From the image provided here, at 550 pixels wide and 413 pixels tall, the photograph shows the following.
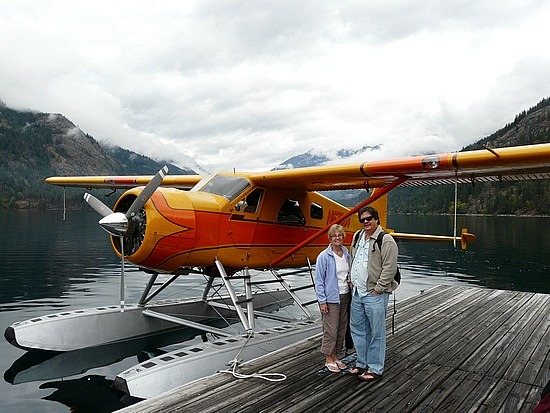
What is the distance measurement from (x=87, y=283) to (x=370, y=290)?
12841 mm

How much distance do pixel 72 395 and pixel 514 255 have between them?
26993 millimetres

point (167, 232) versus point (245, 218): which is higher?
point (245, 218)

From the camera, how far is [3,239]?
29.2 m

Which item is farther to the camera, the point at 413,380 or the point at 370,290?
the point at 413,380

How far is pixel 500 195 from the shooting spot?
113 meters

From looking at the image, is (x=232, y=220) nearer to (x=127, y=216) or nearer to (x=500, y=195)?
(x=127, y=216)

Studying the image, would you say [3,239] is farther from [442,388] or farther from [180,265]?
[442,388]

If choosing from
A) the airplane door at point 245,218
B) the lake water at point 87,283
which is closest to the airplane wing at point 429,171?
the airplane door at point 245,218

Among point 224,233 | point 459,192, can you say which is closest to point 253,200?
point 224,233

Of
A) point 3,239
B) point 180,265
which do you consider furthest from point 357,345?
point 3,239

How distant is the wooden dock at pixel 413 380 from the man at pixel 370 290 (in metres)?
0.24

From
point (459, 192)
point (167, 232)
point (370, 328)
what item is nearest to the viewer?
point (370, 328)

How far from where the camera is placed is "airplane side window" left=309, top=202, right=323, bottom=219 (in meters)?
9.08

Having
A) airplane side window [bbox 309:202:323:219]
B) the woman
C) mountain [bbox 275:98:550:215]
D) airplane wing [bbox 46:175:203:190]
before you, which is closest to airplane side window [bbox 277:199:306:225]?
airplane side window [bbox 309:202:323:219]
